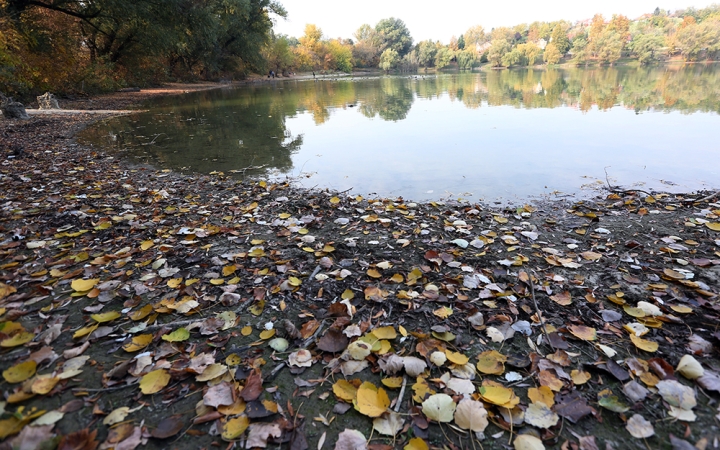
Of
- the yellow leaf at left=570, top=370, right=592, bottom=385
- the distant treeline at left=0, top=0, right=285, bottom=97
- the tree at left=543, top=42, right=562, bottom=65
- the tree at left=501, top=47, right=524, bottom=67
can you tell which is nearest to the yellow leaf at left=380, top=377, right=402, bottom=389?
the yellow leaf at left=570, top=370, right=592, bottom=385

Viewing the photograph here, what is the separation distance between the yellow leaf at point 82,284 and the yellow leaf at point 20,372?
72 cm

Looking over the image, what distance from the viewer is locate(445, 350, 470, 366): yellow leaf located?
163cm

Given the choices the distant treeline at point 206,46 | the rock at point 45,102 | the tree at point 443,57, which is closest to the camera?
the rock at point 45,102

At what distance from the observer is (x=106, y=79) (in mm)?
20484

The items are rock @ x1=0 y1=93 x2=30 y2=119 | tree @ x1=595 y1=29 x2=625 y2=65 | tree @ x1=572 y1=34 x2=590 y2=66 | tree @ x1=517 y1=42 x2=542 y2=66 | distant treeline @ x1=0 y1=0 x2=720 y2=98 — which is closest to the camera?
rock @ x1=0 y1=93 x2=30 y2=119

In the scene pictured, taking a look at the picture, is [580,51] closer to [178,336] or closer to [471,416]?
[471,416]

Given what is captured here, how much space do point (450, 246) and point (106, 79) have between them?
25417 mm

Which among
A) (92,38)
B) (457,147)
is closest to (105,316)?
(457,147)

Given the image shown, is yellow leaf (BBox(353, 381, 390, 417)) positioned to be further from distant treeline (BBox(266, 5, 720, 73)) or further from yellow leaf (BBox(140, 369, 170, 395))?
distant treeline (BBox(266, 5, 720, 73))

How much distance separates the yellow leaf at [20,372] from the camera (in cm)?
137

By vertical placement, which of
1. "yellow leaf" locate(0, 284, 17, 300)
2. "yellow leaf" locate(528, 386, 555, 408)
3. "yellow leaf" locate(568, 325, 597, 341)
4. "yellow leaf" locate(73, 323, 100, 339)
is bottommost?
"yellow leaf" locate(568, 325, 597, 341)

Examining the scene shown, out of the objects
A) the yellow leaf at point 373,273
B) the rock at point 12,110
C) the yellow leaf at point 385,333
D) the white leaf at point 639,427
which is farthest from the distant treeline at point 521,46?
the white leaf at point 639,427

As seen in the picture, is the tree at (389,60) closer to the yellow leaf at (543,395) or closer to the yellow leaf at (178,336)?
the yellow leaf at (178,336)

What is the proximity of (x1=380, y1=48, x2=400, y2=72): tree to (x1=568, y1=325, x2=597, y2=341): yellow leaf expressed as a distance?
3065 inches
